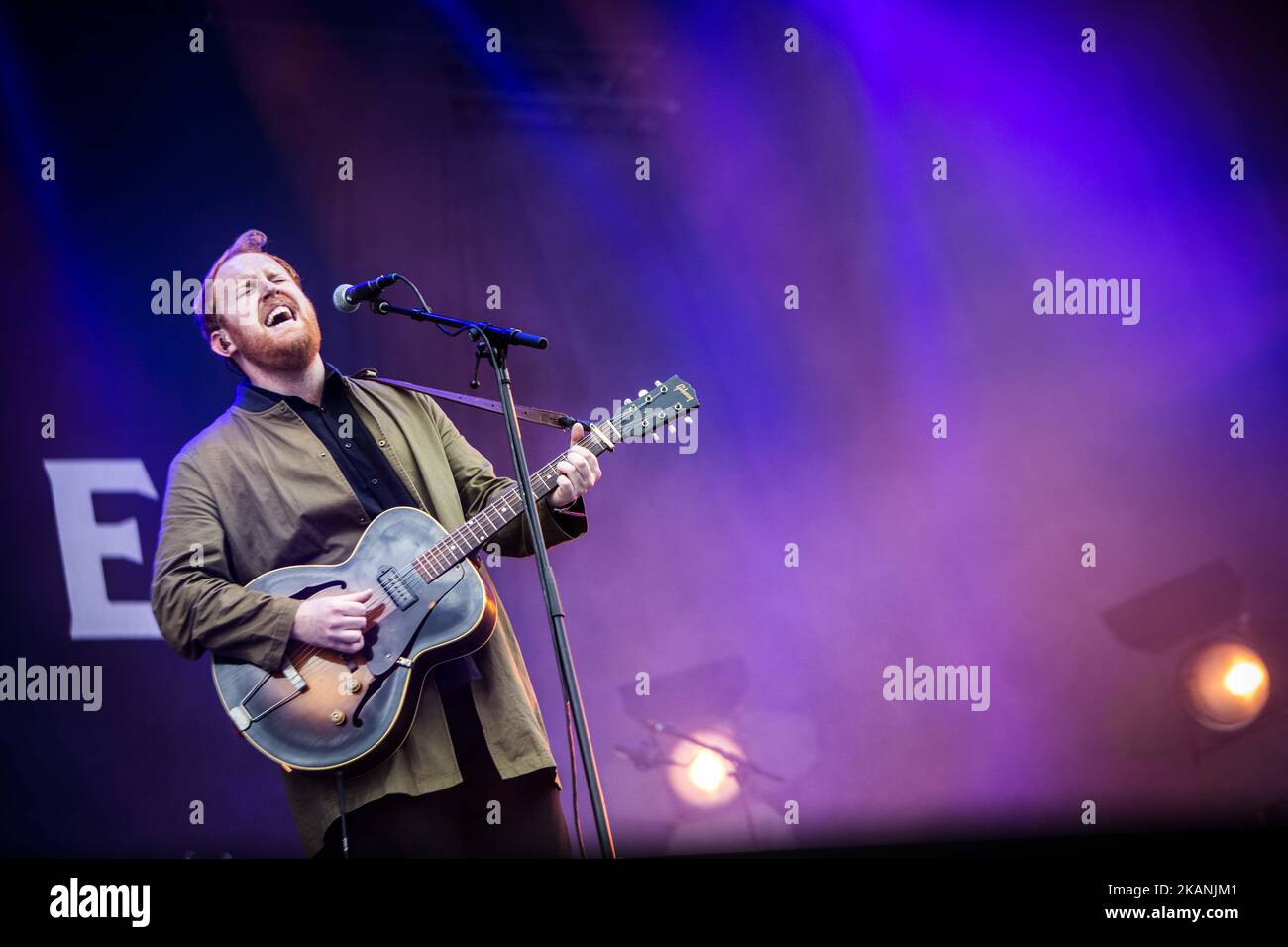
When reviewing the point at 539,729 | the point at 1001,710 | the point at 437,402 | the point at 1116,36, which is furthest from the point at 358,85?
the point at 1001,710

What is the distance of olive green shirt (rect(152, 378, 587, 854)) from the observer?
3.07 m

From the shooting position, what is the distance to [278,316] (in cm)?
334

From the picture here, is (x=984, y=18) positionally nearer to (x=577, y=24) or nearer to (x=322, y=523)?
(x=577, y=24)

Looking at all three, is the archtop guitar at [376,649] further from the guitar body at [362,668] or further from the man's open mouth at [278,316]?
the man's open mouth at [278,316]

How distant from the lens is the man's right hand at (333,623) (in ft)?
9.93

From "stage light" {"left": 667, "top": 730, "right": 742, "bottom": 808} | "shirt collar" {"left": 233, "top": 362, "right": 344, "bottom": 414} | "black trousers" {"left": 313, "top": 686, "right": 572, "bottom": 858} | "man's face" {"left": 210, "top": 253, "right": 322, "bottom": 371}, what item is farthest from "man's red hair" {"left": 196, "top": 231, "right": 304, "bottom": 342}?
"stage light" {"left": 667, "top": 730, "right": 742, "bottom": 808}

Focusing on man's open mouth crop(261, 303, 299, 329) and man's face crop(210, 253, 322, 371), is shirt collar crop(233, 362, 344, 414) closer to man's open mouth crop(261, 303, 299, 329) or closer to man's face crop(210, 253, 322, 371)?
man's face crop(210, 253, 322, 371)

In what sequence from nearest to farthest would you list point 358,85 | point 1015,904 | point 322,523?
point 322,523 < point 1015,904 < point 358,85

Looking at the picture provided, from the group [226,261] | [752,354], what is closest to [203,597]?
[226,261]

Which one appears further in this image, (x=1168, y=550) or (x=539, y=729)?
(x=1168, y=550)

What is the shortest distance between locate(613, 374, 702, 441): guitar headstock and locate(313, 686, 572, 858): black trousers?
0.84m

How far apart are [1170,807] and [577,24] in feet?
10.4

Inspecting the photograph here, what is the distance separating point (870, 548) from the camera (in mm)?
3795
